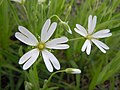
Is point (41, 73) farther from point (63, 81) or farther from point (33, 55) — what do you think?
point (33, 55)

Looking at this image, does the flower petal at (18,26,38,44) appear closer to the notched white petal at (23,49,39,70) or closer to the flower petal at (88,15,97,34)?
the notched white petal at (23,49,39,70)

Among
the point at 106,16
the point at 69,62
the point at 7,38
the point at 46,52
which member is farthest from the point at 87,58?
the point at 46,52

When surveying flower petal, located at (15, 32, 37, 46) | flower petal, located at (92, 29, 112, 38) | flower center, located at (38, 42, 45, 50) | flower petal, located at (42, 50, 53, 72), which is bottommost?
flower petal, located at (42, 50, 53, 72)

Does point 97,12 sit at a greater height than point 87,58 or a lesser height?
greater

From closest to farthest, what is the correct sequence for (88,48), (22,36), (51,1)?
1. (22,36)
2. (88,48)
3. (51,1)

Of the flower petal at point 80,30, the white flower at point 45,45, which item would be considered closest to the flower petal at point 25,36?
the white flower at point 45,45

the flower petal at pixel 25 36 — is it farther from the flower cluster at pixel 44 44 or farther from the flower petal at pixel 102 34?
the flower petal at pixel 102 34

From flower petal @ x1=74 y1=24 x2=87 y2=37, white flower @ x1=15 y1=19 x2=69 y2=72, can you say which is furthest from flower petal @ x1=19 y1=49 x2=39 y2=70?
flower petal @ x1=74 y1=24 x2=87 y2=37

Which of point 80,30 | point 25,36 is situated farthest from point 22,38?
point 80,30
